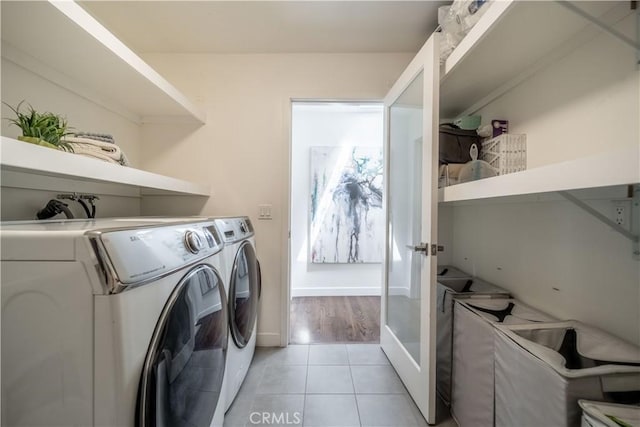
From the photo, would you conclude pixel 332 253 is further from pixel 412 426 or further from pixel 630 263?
pixel 630 263

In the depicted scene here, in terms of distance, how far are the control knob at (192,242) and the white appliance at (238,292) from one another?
0.28 metres

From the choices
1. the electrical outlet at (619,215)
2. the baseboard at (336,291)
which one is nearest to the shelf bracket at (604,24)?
the electrical outlet at (619,215)

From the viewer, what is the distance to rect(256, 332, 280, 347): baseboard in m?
1.91

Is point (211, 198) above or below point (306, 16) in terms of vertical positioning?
below

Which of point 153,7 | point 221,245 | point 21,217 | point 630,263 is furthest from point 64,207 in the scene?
→ point 630,263

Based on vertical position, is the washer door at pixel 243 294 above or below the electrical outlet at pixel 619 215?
below

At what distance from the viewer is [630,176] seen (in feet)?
1.65

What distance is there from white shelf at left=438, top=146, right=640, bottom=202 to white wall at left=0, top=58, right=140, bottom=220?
1937mm

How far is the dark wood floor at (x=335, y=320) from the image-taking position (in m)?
2.09

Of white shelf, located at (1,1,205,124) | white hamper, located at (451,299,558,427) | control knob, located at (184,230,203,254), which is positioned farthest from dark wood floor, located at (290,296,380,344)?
white shelf, located at (1,1,205,124)

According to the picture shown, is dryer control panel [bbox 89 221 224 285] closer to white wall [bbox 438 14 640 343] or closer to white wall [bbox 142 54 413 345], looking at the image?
white wall [bbox 142 54 413 345]

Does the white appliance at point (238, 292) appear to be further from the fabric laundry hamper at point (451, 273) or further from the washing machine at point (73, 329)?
the fabric laundry hamper at point (451, 273)

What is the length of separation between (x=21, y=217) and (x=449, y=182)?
205 cm

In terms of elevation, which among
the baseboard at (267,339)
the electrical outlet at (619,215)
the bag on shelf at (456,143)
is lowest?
the baseboard at (267,339)
